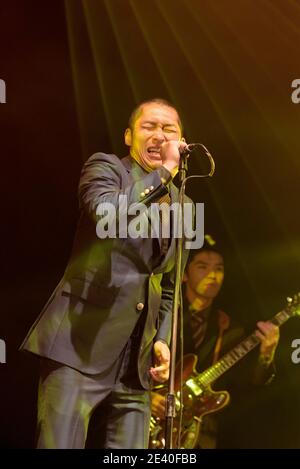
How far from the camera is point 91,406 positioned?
1.85m

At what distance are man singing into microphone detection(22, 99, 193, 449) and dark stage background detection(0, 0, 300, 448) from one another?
3.91 feet

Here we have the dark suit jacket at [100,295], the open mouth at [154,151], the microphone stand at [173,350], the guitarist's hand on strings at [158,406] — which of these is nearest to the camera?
the microphone stand at [173,350]

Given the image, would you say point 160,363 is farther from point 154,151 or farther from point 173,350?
point 154,151

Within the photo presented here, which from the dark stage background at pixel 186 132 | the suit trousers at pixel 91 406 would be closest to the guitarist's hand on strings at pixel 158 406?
the dark stage background at pixel 186 132

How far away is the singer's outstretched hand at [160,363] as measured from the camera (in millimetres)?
1940

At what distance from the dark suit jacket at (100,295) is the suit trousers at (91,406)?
0.11ft

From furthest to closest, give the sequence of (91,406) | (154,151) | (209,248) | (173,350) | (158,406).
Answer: (209,248), (158,406), (154,151), (91,406), (173,350)

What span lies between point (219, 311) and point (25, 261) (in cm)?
117

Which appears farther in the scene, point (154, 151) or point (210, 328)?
point (210, 328)

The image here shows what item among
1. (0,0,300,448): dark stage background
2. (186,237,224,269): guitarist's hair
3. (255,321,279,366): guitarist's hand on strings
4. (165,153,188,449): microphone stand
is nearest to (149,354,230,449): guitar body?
(0,0,300,448): dark stage background

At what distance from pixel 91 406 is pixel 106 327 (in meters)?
0.22

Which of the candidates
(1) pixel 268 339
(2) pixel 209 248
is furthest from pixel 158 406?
(2) pixel 209 248

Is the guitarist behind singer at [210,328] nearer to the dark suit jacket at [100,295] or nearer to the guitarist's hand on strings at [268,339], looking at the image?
the guitarist's hand on strings at [268,339]
